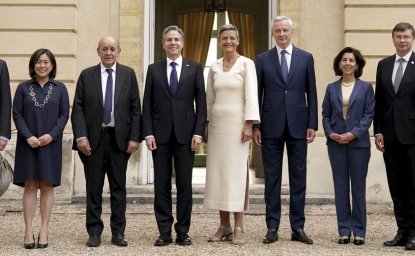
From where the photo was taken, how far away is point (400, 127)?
505 cm

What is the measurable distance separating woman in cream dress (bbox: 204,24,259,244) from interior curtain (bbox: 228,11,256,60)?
9194mm

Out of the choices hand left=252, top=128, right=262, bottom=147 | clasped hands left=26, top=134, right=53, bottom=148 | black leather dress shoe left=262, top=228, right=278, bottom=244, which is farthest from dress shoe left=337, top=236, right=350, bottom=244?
clasped hands left=26, top=134, right=53, bottom=148

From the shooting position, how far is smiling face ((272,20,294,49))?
5.16 m

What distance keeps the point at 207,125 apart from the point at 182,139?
309 millimetres

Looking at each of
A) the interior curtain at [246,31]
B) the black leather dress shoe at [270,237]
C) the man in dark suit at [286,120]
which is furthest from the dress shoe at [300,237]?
the interior curtain at [246,31]

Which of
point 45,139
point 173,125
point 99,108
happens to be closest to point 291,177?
point 173,125

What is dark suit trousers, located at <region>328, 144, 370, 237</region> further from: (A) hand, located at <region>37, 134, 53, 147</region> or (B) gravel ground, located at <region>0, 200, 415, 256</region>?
(A) hand, located at <region>37, 134, 53, 147</region>

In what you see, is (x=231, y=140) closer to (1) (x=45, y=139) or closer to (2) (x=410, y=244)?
(1) (x=45, y=139)

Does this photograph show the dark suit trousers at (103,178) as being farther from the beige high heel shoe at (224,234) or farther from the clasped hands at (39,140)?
the beige high heel shoe at (224,234)

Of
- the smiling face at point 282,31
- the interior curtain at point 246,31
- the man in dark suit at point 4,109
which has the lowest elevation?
the man in dark suit at point 4,109

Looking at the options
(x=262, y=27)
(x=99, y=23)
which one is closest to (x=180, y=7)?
(x=262, y=27)

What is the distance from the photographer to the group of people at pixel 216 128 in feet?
16.4

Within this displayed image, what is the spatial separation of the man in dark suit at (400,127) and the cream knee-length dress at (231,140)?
1.17 m

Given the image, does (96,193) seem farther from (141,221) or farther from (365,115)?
(365,115)
